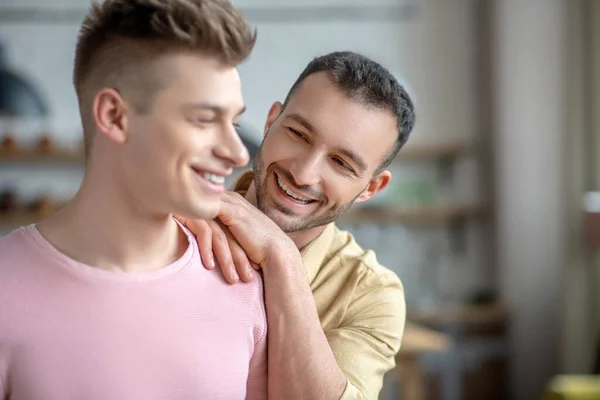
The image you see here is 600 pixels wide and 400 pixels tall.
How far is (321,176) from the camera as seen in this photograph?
1.48 meters

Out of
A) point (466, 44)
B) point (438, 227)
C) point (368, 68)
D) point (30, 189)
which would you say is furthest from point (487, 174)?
point (368, 68)

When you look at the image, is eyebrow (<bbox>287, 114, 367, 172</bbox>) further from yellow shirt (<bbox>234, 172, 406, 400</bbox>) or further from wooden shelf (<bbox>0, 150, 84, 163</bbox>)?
wooden shelf (<bbox>0, 150, 84, 163</bbox>)

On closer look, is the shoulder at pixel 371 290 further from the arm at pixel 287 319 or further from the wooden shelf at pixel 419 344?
the wooden shelf at pixel 419 344

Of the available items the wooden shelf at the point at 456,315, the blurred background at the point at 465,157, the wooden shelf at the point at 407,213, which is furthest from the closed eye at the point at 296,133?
the wooden shelf at the point at 407,213

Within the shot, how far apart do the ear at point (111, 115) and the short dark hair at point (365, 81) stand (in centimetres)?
47

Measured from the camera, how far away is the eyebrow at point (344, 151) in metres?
1.46

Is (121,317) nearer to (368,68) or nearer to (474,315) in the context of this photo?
(368,68)

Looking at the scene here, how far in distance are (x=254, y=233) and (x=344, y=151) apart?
8.8 inches

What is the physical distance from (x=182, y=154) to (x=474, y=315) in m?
5.26

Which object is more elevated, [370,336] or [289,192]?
[289,192]

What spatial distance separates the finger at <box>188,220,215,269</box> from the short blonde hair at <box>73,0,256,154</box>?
25 cm

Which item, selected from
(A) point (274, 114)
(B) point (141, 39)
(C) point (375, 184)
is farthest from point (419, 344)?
(B) point (141, 39)

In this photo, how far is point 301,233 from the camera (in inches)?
63.1

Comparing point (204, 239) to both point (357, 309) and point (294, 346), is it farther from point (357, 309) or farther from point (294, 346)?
point (357, 309)
